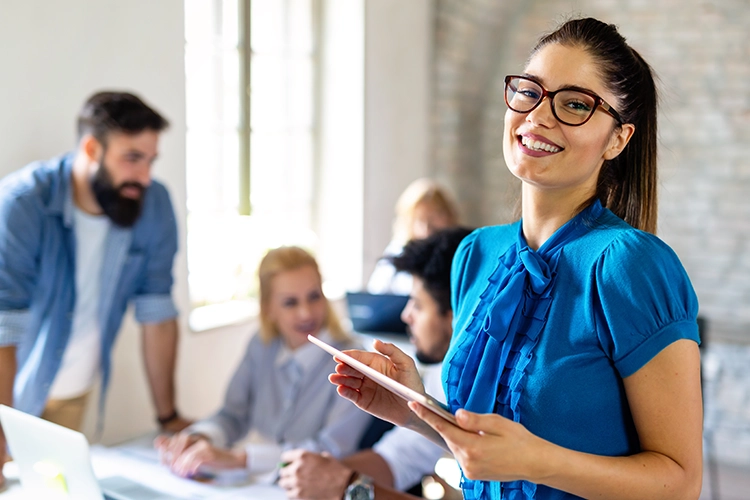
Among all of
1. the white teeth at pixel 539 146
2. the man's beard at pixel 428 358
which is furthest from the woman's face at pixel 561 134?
the man's beard at pixel 428 358

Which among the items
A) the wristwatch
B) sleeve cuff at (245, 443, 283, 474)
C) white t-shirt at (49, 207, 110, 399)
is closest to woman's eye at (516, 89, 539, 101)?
the wristwatch

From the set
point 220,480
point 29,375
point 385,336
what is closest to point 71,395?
point 29,375

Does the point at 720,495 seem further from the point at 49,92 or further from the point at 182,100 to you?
the point at 49,92

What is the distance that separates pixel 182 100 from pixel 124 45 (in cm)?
37

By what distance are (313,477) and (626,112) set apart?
3.97 feet

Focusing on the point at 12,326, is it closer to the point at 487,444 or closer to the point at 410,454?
the point at 410,454

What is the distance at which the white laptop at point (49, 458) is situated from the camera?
1.46 meters

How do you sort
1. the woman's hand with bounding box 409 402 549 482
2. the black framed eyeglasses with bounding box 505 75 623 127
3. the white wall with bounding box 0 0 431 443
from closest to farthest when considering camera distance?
the woman's hand with bounding box 409 402 549 482 < the black framed eyeglasses with bounding box 505 75 623 127 < the white wall with bounding box 0 0 431 443

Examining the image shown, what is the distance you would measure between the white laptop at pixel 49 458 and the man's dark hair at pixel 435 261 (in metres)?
1.05

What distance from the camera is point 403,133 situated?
4.85 m

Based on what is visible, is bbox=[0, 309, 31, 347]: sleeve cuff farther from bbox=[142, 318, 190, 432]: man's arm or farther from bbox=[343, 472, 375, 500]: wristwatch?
bbox=[343, 472, 375, 500]: wristwatch

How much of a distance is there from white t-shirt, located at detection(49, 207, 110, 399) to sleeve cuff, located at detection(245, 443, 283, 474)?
2.57 feet

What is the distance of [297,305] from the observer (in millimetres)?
2607

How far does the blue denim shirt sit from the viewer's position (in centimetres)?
218
